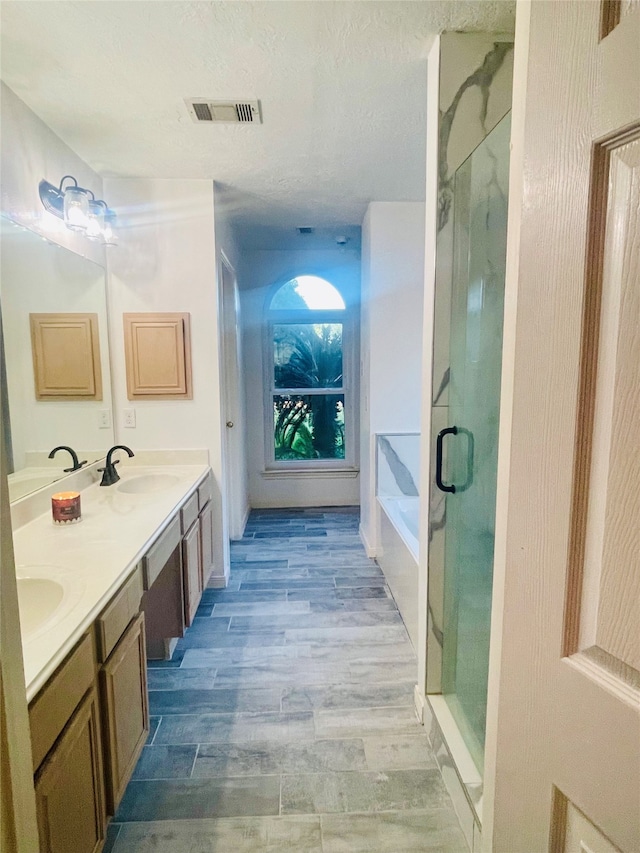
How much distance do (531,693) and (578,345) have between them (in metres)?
0.49

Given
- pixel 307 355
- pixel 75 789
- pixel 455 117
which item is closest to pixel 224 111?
pixel 455 117

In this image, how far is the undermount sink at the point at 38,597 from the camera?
1.31 meters

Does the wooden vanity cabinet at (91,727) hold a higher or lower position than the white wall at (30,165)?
lower

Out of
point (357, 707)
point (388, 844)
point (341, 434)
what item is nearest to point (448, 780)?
point (388, 844)

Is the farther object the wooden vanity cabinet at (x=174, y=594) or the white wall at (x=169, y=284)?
the white wall at (x=169, y=284)

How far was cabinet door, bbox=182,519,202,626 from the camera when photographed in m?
2.28

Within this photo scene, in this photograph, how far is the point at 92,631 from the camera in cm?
121

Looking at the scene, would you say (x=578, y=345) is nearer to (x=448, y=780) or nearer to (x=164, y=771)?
(x=448, y=780)

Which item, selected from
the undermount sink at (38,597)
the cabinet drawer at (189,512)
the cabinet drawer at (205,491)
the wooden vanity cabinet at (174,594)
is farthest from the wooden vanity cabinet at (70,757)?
the cabinet drawer at (205,491)

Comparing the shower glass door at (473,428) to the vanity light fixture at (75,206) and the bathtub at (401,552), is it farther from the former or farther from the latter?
the vanity light fixture at (75,206)

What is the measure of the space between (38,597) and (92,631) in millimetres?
267

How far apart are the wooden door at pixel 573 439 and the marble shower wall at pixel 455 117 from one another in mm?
988

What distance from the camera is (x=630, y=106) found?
497 mm

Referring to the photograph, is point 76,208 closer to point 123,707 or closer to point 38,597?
point 38,597
